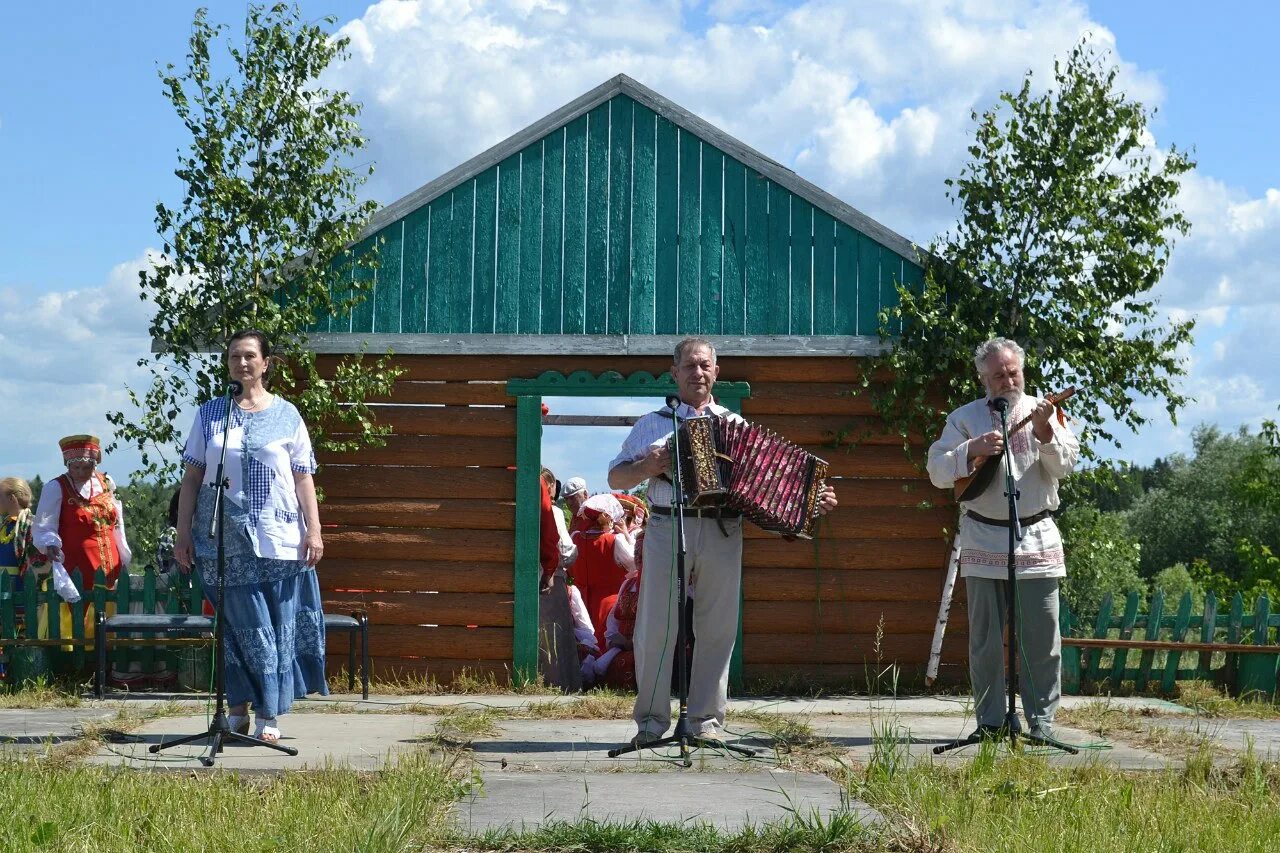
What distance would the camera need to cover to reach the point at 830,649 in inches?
385

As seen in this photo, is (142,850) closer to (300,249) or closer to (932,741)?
(932,741)

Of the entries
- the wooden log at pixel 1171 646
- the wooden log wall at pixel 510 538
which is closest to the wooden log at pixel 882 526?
the wooden log wall at pixel 510 538

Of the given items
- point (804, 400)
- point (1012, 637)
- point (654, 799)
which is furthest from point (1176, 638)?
point (654, 799)

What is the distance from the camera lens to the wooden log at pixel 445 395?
9875mm

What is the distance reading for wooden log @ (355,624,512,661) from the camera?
9.75m

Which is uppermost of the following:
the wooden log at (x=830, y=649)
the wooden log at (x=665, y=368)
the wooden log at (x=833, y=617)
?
the wooden log at (x=665, y=368)

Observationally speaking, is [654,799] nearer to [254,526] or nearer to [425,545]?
[254,526]

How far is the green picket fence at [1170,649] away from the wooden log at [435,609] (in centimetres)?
382

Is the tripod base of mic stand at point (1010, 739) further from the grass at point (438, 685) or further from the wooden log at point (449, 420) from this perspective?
the wooden log at point (449, 420)

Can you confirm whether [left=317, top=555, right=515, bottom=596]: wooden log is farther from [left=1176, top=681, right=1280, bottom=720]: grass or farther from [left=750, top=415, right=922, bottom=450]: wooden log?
[left=1176, top=681, right=1280, bottom=720]: grass

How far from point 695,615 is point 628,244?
12.7ft

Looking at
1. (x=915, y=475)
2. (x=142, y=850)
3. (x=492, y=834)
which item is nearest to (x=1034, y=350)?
(x=915, y=475)

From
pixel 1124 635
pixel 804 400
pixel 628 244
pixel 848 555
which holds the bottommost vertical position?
pixel 1124 635

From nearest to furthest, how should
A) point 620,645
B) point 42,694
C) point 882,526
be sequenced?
point 42,694 → point 882,526 → point 620,645
